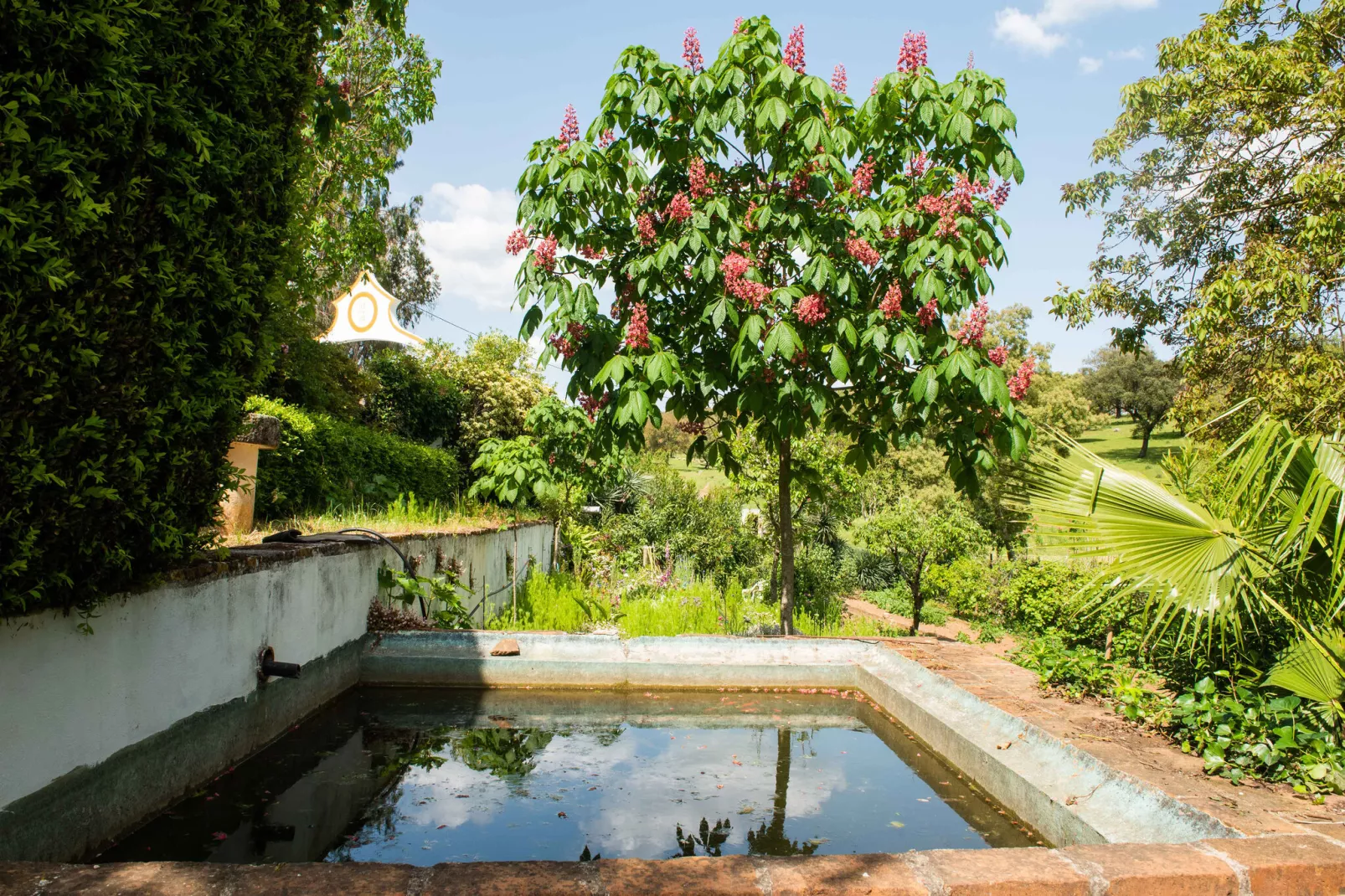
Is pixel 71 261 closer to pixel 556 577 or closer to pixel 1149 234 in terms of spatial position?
pixel 556 577

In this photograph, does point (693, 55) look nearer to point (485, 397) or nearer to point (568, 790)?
point (568, 790)

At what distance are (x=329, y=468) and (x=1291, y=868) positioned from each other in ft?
26.9

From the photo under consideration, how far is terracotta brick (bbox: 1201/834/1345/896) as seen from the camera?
2684 mm

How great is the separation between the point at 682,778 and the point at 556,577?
603 cm

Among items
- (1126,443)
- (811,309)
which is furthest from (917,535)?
(1126,443)

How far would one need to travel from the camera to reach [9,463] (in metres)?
2.54

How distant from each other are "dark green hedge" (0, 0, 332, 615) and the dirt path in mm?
4123

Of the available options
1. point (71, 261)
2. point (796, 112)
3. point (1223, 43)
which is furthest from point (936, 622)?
point (71, 261)

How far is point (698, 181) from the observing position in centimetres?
575

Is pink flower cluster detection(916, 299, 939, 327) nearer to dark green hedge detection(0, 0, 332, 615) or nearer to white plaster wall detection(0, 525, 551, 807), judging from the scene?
dark green hedge detection(0, 0, 332, 615)

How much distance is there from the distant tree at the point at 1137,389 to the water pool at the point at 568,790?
1623 inches

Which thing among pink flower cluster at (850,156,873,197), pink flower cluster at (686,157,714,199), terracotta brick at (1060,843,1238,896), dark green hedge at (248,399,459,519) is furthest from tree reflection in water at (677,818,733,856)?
dark green hedge at (248,399,459,519)

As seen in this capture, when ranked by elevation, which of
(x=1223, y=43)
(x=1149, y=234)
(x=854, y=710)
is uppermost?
(x=1223, y=43)

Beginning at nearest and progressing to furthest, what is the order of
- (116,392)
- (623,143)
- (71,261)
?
(71,261) < (116,392) < (623,143)
